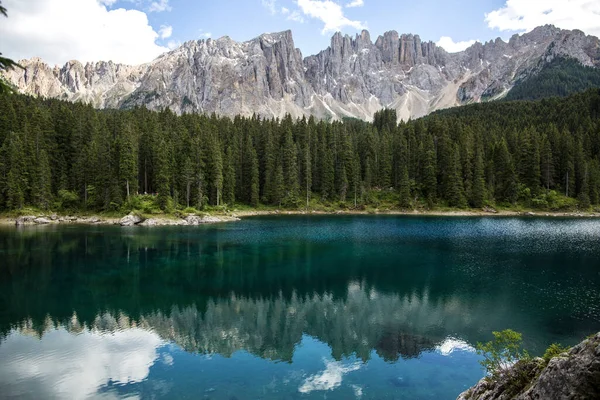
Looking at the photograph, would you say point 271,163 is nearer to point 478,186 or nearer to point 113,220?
point 113,220

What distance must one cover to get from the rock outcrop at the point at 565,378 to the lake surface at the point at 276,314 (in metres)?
9.19

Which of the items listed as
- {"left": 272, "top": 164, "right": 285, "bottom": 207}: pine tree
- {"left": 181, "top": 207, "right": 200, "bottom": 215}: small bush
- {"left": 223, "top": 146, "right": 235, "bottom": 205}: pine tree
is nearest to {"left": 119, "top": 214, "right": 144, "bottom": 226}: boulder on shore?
{"left": 181, "top": 207, "right": 200, "bottom": 215}: small bush

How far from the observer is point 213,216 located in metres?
88.4

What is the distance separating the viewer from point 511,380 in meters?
8.94

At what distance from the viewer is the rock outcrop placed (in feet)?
21.4

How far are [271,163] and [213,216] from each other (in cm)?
3336

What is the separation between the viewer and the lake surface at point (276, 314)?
18.3 metres

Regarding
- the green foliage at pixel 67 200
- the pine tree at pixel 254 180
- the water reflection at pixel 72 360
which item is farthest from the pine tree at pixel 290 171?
the water reflection at pixel 72 360

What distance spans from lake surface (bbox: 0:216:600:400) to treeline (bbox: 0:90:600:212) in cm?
4059

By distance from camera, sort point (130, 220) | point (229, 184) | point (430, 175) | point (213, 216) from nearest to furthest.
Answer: point (130, 220)
point (213, 216)
point (229, 184)
point (430, 175)

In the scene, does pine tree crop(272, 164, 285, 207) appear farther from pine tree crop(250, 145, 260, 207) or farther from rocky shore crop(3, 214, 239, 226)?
rocky shore crop(3, 214, 239, 226)

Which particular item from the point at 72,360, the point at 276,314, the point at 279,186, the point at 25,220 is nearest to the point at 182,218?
the point at 25,220

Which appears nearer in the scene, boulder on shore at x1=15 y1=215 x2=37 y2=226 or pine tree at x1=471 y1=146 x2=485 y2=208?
boulder on shore at x1=15 y1=215 x2=37 y2=226

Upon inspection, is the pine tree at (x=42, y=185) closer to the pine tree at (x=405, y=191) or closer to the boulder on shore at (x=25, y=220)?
the boulder on shore at (x=25, y=220)
